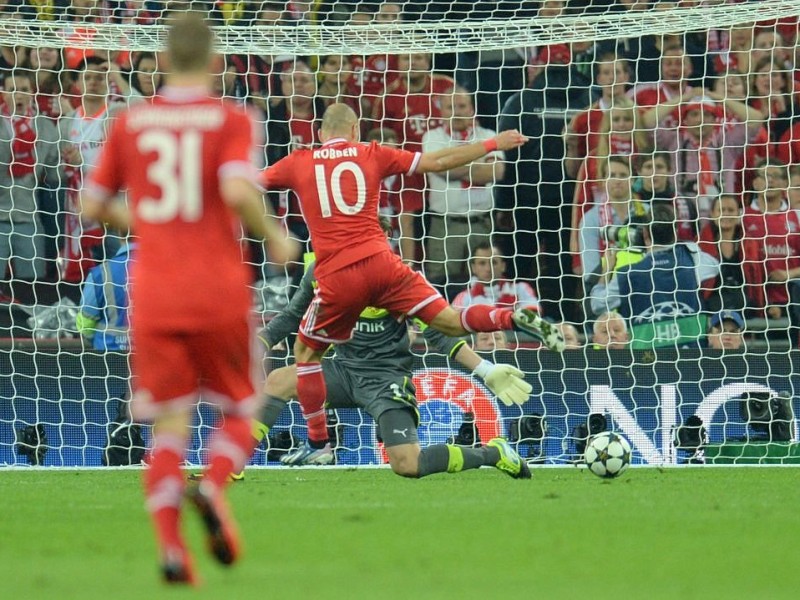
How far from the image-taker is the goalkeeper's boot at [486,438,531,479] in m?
8.36

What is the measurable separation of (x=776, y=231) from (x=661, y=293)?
115cm

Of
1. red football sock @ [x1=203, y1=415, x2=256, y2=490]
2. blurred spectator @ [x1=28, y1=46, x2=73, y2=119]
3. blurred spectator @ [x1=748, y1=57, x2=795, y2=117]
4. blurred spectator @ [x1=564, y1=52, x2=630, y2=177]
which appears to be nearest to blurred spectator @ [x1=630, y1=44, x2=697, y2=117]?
blurred spectator @ [x1=564, y1=52, x2=630, y2=177]

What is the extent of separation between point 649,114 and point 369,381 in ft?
15.3

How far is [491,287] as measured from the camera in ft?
38.1

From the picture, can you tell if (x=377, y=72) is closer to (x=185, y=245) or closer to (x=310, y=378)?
(x=310, y=378)

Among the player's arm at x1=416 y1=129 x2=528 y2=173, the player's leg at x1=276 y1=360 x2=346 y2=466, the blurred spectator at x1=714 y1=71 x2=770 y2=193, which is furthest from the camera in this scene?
the blurred spectator at x1=714 y1=71 x2=770 y2=193

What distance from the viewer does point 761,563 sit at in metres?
4.64

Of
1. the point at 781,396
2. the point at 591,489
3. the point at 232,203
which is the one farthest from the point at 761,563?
the point at 781,396

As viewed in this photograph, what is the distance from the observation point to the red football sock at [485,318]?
7.74m

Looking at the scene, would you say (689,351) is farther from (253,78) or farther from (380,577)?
(380,577)

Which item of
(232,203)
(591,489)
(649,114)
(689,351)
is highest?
(649,114)

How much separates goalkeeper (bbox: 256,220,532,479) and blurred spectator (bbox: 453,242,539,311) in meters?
2.39

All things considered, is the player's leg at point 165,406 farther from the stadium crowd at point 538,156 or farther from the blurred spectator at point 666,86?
the blurred spectator at point 666,86

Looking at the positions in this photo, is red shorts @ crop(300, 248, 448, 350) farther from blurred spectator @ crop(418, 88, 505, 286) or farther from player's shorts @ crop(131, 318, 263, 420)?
blurred spectator @ crop(418, 88, 505, 286)
